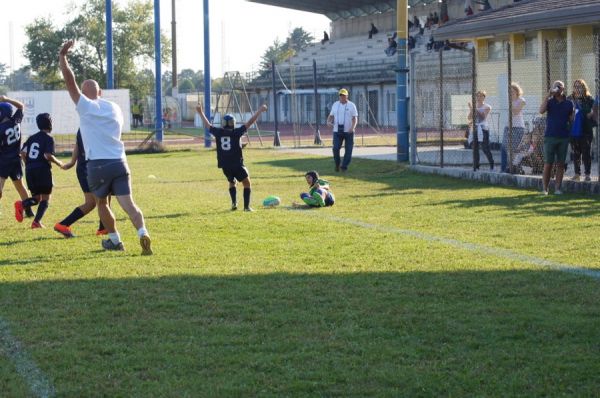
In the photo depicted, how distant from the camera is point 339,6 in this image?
7050cm

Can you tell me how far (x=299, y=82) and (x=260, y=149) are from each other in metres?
32.9

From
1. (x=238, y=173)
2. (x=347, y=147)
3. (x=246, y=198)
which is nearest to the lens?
(x=246, y=198)

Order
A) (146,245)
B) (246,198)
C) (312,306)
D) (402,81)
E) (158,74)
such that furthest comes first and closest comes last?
(158,74) → (402,81) → (246,198) → (146,245) → (312,306)

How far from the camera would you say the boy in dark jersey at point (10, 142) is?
13.7 m

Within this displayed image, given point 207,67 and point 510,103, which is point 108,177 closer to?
point 510,103

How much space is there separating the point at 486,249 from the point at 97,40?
219ft

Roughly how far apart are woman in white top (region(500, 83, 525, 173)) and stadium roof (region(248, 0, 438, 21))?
4747 centimetres

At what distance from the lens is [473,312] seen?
7.23 metres

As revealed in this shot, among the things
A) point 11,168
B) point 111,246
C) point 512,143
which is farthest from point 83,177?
point 512,143

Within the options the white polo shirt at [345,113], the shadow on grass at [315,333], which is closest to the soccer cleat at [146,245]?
the shadow on grass at [315,333]

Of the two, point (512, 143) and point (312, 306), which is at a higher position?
point (512, 143)

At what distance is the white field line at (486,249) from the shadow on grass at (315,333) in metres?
0.38

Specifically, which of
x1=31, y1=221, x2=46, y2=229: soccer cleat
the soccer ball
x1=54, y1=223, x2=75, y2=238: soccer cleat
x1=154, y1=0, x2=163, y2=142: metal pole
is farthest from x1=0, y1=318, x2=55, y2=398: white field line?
x1=154, y1=0, x2=163, y2=142: metal pole

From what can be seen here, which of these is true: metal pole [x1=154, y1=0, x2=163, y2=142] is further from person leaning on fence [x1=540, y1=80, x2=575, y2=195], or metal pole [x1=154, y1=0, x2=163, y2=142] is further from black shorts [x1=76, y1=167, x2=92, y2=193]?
black shorts [x1=76, y1=167, x2=92, y2=193]
